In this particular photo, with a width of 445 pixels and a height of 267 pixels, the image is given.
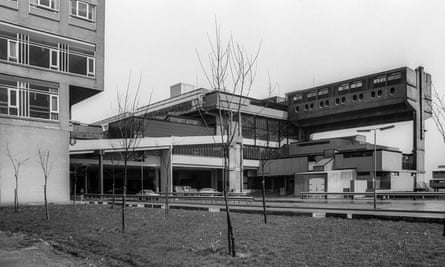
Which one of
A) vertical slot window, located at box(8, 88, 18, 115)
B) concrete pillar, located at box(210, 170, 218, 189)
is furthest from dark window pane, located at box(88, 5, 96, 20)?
concrete pillar, located at box(210, 170, 218, 189)

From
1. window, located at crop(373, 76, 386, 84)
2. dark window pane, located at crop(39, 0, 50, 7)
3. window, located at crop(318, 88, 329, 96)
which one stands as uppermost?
window, located at crop(373, 76, 386, 84)

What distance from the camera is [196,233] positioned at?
13.1 meters

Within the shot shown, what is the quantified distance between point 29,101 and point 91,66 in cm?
560

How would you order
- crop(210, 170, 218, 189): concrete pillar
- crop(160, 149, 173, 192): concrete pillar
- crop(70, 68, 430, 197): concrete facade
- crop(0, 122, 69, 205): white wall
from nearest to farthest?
crop(0, 122, 69, 205): white wall
crop(70, 68, 430, 197): concrete facade
crop(160, 149, 173, 192): concrete pillar
crop(210, 170, 218, 189): concrete pillar

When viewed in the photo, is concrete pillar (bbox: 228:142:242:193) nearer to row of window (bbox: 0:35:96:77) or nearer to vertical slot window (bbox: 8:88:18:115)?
row of window (bbox: 0:35:96:77)

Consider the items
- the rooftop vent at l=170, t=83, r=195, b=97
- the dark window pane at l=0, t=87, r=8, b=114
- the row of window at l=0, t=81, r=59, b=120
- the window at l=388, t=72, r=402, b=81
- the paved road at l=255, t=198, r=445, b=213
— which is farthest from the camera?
the rooftop vent at l=170, t=83, r=195, b=97

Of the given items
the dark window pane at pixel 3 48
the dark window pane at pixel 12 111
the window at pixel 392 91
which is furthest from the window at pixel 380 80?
the dark window pane at pixel 3 48

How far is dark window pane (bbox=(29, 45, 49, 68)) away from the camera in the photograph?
31797 millimetres

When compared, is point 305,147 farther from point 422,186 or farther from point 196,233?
point 196,233

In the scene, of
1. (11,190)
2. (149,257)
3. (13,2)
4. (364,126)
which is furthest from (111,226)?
(364,126)

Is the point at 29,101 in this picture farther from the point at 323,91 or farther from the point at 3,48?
the point at 323,91

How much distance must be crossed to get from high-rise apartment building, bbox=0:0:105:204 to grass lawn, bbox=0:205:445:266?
51.5 feet

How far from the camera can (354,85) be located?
249 feet

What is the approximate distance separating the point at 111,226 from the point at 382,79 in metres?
64.6
